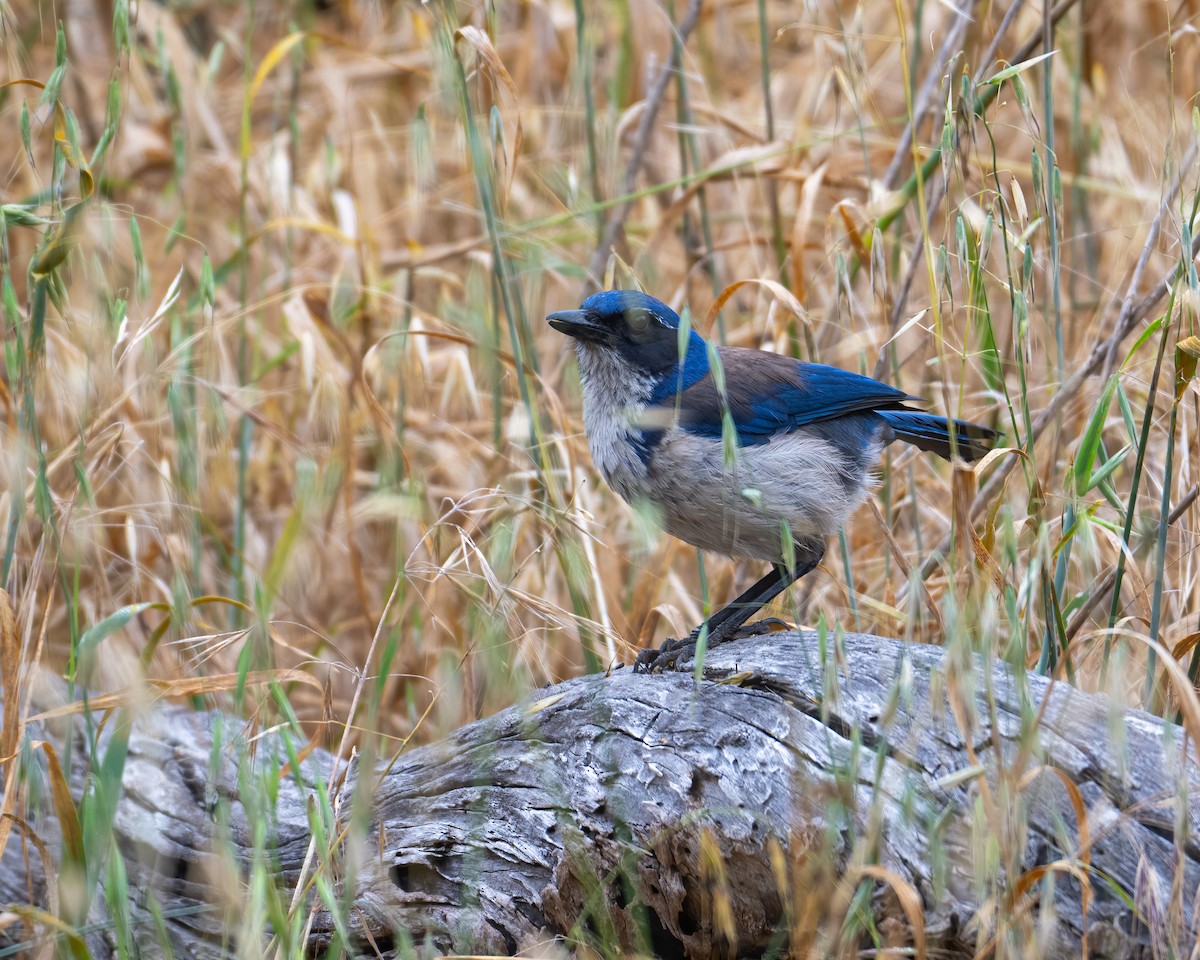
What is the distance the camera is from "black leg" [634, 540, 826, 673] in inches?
122

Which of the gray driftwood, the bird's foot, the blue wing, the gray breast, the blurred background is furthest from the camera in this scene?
the blue wing

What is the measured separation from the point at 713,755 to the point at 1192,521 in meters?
1.24

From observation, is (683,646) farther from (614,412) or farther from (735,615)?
(614,412)

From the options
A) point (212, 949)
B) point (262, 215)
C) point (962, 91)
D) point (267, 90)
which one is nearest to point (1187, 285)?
point (962, 91)

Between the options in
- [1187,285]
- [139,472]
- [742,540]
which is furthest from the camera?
[139,472]

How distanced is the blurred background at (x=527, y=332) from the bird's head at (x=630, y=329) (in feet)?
0.47

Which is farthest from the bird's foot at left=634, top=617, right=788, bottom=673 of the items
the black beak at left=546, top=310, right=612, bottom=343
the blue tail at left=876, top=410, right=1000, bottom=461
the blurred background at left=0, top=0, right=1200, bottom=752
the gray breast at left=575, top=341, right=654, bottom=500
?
the black beak at left=546, top=310, right=612, bottom=343

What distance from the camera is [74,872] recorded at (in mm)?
2076

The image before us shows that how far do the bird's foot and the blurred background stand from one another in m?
0.12

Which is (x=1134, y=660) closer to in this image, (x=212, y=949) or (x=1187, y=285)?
(x=1187, y=285)

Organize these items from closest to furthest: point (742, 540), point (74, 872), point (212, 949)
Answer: point (74, 872) → point (212, 949) → point (742, 540)

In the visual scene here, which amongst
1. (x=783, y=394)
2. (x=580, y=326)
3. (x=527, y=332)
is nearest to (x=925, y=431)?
(x=783, y=394)

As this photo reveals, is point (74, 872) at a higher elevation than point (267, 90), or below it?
below

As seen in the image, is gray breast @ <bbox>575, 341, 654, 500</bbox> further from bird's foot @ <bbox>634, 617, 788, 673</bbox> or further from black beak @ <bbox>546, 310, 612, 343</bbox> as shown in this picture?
bird's foot @ <bbox>634, 617, 788, 673</bbox>
